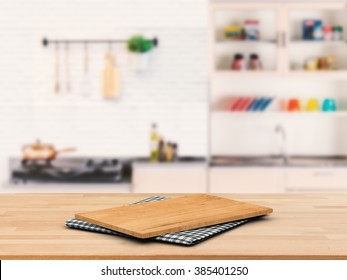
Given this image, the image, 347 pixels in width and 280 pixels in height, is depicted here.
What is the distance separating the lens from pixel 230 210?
2.48 metres

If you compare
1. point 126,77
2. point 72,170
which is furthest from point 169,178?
point 126,77

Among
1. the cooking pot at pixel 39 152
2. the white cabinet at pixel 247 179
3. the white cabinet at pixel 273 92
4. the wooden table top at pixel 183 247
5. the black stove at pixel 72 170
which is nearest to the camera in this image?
the wooden table top at pixel 183 247

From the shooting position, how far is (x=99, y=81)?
6113mm

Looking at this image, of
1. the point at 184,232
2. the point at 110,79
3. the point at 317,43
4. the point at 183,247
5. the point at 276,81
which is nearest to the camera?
the point at 183,247

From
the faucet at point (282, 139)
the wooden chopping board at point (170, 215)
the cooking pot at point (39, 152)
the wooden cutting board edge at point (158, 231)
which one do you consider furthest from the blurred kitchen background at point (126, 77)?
the wooden cutting board edge at point (158, 231)

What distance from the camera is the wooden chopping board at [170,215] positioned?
2.19 metres

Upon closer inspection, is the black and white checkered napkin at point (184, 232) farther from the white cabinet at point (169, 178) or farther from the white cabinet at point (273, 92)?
the white cabinet at point (273, 92)

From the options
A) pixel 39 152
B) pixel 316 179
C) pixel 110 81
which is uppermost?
pixel 110 81

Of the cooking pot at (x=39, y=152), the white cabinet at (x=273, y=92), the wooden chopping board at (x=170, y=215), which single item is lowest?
the cooking pot at (x=39, y=152)

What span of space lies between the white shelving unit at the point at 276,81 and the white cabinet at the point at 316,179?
61 cm

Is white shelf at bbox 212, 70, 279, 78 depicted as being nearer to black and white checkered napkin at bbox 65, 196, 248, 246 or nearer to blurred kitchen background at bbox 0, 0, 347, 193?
blurred kitchen background at bbox 0, 0, 347, 193

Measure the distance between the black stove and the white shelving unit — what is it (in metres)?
1.07

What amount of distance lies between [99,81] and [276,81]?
5.75 ft

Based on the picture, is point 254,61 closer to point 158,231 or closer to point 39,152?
point 39,152
